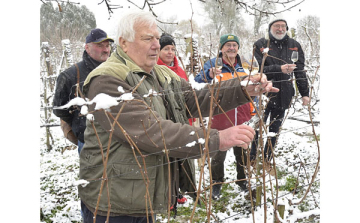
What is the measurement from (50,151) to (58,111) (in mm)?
4529

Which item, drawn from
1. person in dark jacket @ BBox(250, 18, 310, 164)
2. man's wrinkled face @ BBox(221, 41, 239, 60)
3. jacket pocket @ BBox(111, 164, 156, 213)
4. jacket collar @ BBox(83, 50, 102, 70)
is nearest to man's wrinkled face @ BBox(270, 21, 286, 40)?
person in dark jacket @ BBox(250, 18, 310, 164)

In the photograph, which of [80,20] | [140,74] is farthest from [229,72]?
[80,20]

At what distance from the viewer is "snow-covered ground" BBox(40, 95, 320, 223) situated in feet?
10.3

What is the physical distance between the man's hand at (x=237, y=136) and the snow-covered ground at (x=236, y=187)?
0.63m

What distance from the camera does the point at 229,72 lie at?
3.57 meters

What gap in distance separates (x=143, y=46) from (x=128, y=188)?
76 centimetres

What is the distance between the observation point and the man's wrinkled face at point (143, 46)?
154 centimetres

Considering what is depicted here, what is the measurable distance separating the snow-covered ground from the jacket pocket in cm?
48

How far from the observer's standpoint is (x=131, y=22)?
1.53 m

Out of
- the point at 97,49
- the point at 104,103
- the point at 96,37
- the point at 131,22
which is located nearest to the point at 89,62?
the point at 97,49

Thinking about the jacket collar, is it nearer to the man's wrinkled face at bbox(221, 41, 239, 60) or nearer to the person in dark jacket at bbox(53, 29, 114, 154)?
the person in dark jacket at bbox(53, 29, 114, 154)

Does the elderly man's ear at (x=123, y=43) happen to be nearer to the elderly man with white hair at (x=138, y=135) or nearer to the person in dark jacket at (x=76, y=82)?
the elderly man with white hair at (x=138, y=135)

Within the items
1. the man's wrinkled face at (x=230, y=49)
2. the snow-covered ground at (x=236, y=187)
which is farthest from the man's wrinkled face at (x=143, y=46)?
the man's wrinkled face at (x=230, y=49)

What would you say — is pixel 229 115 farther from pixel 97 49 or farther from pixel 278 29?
pixel 97 49
